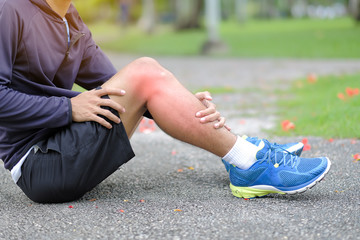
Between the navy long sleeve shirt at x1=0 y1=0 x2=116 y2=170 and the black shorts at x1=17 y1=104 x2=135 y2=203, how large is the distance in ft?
0.26

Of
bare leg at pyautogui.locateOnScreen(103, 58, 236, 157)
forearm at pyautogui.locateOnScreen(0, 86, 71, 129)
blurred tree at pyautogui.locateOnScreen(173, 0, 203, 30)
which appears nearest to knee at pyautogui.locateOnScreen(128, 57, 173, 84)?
bare leg at pyautogui.locateOnScreen(103, 58, 236, 157)

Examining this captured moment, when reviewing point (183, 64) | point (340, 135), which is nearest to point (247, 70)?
point (183, 64)

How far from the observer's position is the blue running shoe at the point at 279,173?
2734 millimetres

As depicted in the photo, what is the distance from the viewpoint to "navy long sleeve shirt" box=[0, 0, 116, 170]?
2.56 m

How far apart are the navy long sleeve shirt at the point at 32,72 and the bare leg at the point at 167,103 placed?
0.31 metres

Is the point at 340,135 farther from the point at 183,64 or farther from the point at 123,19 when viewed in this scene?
the point at 123,19

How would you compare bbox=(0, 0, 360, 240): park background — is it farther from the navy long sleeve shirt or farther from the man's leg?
the navy long sleeve shirt

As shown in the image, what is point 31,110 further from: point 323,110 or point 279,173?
point 323,110

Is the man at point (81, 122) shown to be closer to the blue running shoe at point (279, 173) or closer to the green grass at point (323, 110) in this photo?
the blue running shoe at point (279, 173)

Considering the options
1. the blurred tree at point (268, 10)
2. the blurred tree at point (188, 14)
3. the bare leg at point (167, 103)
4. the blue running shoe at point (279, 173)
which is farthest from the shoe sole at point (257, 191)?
the blurred tree at point (268, 10)

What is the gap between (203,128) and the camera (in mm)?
2711

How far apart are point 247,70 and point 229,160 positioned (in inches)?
318

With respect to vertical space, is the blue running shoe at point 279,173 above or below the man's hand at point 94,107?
below

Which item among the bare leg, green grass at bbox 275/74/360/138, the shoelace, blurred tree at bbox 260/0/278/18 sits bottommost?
blurred tree at bbox 260/0/278/18
